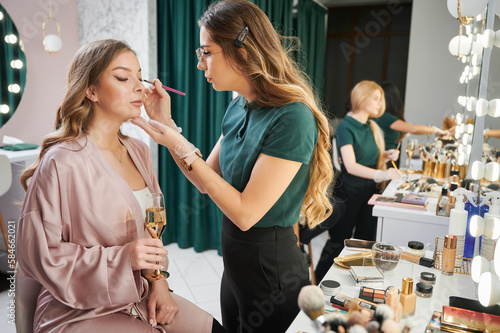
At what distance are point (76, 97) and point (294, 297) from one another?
0.94 m

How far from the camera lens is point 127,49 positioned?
4.48 feet

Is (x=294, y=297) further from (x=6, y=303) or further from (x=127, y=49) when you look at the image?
(x=6, y=303)

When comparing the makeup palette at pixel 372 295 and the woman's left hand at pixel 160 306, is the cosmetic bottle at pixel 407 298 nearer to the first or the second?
the makeup palette at pixel 372 295

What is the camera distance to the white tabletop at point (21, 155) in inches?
104

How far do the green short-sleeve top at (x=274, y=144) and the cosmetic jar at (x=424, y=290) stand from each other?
0.41 meters

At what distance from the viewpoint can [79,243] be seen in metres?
1.20

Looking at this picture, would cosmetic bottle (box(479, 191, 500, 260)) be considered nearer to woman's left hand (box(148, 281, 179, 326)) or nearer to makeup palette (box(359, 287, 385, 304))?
makeup palette (box(359, 287, 385, 304))

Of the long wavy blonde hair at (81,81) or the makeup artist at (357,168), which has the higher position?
the long wavy blonde hair at (81,81)

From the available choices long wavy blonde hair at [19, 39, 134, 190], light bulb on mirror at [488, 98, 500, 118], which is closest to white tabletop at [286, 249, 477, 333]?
light bulb on mirror at [488, 98, 500, 118]

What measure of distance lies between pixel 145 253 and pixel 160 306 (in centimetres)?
25

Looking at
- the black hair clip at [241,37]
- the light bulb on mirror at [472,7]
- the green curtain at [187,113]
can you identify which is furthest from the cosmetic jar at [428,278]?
the green curtain at [187,113]

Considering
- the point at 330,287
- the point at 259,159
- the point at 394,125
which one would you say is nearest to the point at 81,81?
the point at 259,159

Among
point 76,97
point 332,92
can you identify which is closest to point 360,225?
point 76,97

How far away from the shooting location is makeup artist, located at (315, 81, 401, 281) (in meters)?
2.87
